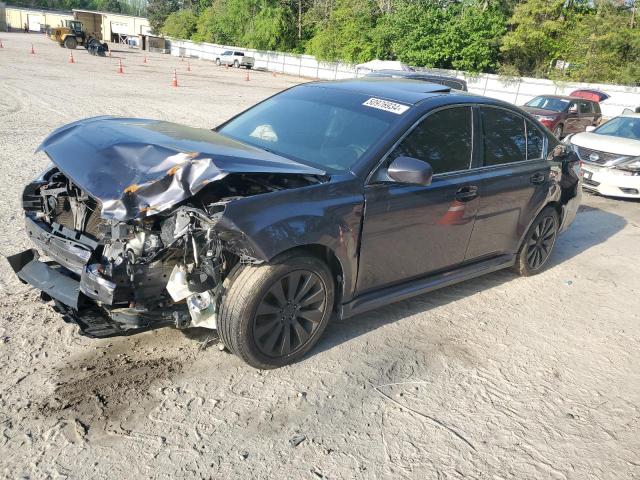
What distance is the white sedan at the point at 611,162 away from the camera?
9.53m

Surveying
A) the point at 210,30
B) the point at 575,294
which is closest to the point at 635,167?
the point at 575,294

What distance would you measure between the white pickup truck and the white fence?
4.60 m

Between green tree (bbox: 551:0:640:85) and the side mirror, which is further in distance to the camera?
green tree (bbox: 551:0:640:85)

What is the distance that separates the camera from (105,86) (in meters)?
19.8

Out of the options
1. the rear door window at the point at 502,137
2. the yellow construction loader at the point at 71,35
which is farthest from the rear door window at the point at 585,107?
the yellow construction loader at the point at 71,35

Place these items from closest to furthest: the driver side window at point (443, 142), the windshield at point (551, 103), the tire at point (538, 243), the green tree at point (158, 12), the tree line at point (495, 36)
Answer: the driver side window at point (443, 142)
the tire at point (538, 243)
the windshield at point (551, 103)
the tree line at point (495, 36)
the green tree at point (158, 12)

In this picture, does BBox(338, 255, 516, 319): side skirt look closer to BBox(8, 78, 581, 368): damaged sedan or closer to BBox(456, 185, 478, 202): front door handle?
BBox(8, 78, 581, 368): damaged sedan

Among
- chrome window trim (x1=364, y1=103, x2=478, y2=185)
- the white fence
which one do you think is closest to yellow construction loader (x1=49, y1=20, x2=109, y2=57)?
the white fence

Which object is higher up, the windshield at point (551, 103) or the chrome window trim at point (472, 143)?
the chrome window trim at point (472, 143)

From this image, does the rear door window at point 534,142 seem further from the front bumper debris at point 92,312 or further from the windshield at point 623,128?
the windshield at point 623,128

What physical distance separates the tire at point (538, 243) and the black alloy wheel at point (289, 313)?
8.91 ft

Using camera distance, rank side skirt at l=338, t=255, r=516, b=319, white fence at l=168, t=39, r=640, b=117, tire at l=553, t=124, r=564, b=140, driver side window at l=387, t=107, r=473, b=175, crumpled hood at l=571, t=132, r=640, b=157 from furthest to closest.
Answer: white fence at l=168, t=39, r=640, b=117 → tire at l=553, t=124, r=564, b=140 → crumpled hood at l=571, t=132, r=640, b=157 → driver side window at l=387, t=107, r=473, b=175 → side skirt at l=338, t=255, r=516, b=319

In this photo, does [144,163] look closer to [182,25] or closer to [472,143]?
[472,143]

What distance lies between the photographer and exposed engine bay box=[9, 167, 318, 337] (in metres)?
2.92
